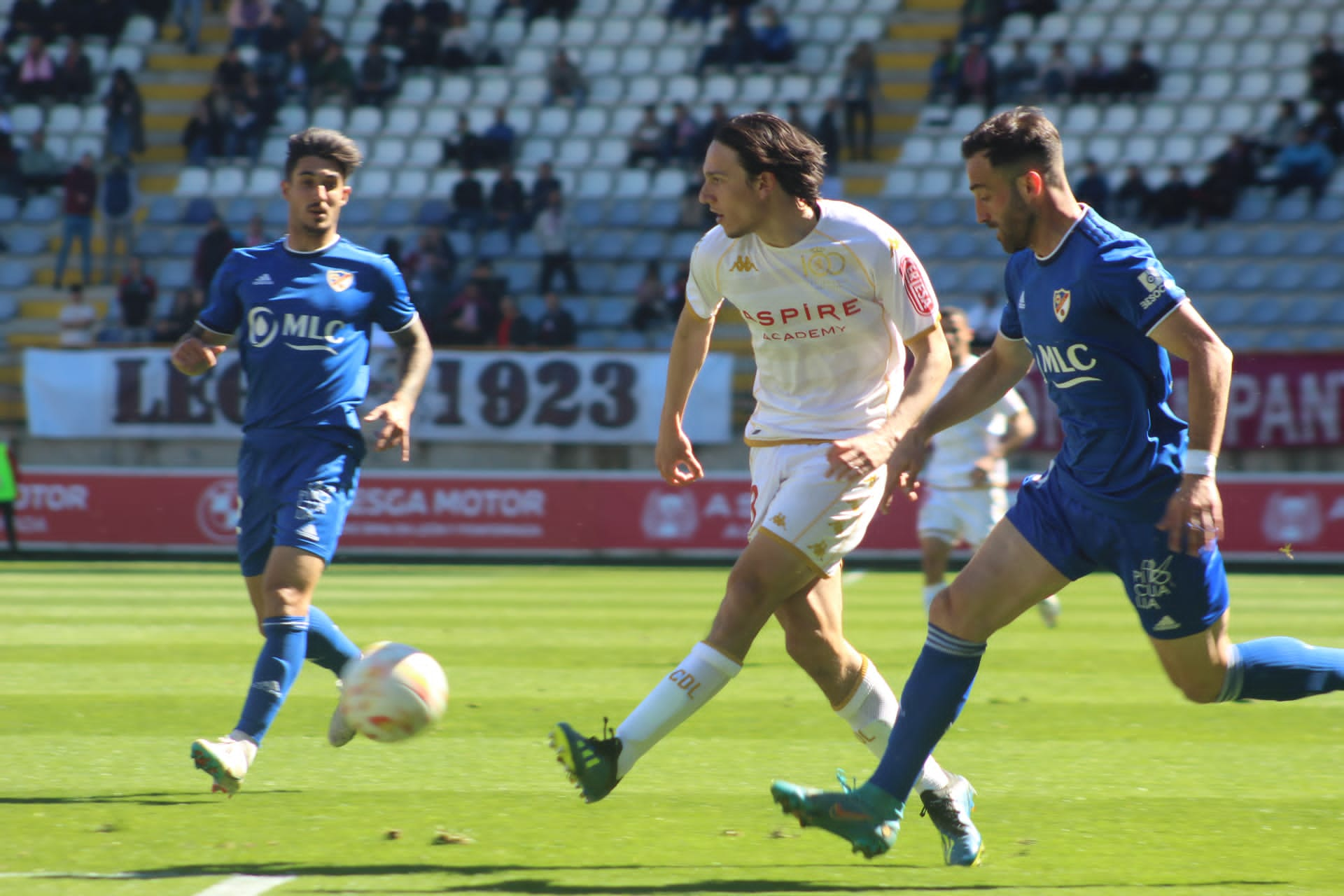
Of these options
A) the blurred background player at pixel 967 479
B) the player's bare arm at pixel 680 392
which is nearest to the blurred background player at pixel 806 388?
the player's bare arm at pixel 680 392

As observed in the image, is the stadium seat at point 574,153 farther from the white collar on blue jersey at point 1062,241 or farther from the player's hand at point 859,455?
the white collar on blue jersey at point 1062,241

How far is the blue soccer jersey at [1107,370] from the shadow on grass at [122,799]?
309 cm

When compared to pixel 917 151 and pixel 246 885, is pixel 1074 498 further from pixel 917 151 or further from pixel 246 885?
pixel 917 151

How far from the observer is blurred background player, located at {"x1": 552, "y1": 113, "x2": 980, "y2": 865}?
500cm

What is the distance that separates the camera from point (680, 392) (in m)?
5.64

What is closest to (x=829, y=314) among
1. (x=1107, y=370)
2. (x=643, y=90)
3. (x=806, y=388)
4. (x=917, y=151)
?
(x=806, y=388)

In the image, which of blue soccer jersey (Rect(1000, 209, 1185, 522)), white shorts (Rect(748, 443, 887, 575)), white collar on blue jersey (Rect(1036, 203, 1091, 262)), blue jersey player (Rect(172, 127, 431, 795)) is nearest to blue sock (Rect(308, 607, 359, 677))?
blue jersey player (Rect(172, 127, 431, 795))

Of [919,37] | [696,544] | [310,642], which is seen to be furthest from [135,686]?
[919,37]

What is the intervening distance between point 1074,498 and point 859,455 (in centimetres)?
66

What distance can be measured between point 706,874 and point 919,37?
2510cm

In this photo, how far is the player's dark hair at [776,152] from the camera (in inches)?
201

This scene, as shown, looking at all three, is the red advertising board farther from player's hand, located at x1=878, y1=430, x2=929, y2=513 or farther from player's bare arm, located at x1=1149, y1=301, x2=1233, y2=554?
player's bare arm, located at x1=1149, y1=301, x2=1233, y2=554

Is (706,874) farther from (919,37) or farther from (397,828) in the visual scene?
(919,37)

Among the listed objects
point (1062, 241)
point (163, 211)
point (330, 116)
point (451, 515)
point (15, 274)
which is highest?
point (1062, 241)
